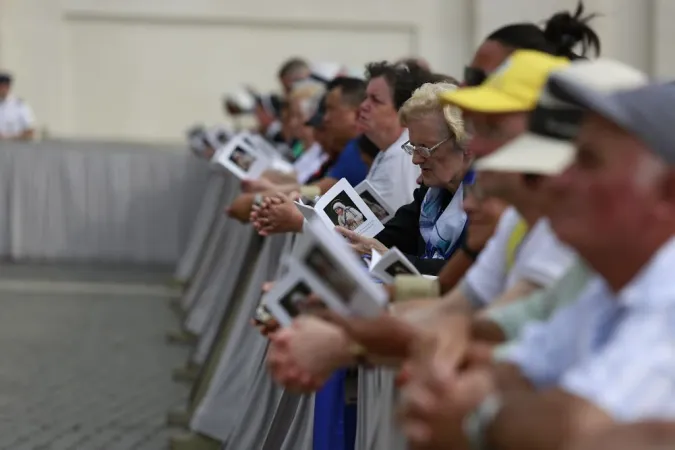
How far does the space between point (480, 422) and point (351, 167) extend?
4.43 meters

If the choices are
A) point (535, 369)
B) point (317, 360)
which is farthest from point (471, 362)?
point (317, 360)

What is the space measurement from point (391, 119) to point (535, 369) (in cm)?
Answer: 371

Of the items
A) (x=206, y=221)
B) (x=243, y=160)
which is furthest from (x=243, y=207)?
(x=206, y=221)

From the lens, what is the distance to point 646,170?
186cm

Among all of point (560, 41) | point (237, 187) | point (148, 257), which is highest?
point (560, 41)

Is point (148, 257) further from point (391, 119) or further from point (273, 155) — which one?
point (391, 119)

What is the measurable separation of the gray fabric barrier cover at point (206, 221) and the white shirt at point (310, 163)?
218 centimetres

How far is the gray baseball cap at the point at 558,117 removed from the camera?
207 cm

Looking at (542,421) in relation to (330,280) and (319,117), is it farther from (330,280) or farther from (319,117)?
(319,117)

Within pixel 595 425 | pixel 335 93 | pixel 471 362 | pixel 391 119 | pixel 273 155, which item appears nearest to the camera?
pixel 595 425

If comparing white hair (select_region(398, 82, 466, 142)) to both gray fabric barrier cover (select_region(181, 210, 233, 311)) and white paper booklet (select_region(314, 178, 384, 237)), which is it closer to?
white paper booklet (select_region(314, 178, 384, 237))

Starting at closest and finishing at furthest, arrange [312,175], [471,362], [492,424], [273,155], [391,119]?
1. [492,424]
2. [471,362]
3. [391,119]
4. [312,175]
5. [273,155]

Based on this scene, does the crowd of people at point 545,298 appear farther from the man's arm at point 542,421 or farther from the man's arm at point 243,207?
the man's arm at point 243,207

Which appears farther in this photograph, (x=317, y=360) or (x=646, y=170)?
(x=317, y=360)
